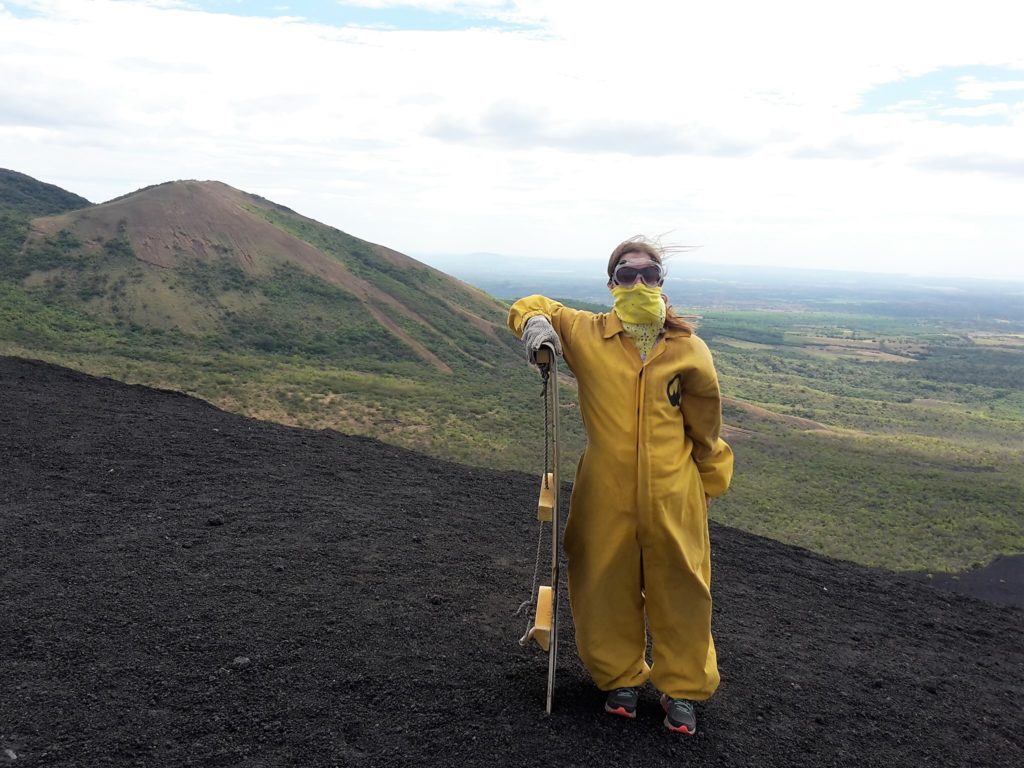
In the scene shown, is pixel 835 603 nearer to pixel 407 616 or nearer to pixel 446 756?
pixel 407 616

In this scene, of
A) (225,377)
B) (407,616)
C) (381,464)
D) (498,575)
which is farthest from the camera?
(225,377)

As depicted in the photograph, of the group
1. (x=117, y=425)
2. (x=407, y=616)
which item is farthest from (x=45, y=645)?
(x=117, y=425)

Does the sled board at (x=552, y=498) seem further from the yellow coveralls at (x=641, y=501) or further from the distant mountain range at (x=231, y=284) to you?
the distant mountain range at (x=231, y=284)

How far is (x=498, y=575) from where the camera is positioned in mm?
5430

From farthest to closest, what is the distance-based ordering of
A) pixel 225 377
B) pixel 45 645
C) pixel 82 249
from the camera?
pixel 82 249 → pixel 225 377 → pixel 45 645

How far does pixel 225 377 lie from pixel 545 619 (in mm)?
16048

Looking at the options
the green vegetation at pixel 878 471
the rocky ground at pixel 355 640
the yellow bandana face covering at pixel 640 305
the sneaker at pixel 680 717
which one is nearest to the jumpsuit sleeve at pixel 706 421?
the yellow bandana face covering at pixel 640 305

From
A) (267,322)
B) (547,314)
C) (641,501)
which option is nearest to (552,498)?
(641,501)

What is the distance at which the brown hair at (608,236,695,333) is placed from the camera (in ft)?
11.0

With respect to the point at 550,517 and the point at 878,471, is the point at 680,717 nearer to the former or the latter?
the point at 550,517

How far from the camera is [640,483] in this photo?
321 cm

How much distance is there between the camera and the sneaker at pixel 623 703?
3.43m

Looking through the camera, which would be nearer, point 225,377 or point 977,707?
point 977,707

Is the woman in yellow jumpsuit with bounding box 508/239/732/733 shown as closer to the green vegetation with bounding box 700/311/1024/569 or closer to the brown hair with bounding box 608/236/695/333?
the brown hair with bounding box 608/236/695/333
